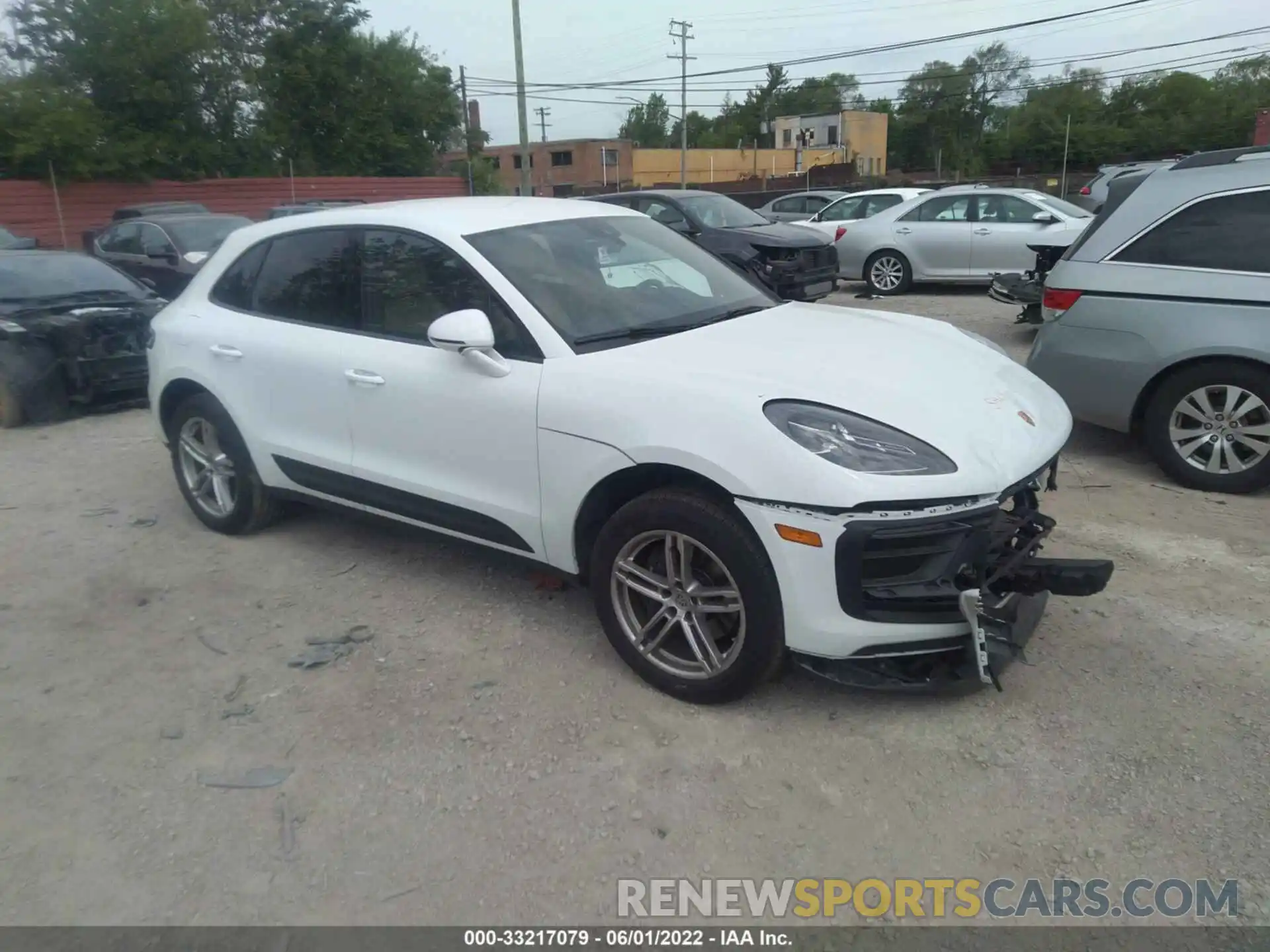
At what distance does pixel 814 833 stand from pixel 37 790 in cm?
247

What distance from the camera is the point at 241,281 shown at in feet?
16.3

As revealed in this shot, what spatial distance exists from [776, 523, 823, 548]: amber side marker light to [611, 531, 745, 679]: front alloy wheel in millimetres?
255

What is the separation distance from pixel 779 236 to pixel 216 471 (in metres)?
8.98

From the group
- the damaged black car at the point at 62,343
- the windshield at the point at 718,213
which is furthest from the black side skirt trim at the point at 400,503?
the windshield at the point at 718,213

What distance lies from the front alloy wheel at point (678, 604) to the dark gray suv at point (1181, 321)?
336cm

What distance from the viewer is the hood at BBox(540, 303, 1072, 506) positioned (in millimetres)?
3074

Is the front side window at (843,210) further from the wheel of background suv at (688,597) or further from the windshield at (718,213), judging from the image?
the wheel of background suv at (688,597)

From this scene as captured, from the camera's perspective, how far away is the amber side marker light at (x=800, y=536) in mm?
3039

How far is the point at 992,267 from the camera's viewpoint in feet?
44.0

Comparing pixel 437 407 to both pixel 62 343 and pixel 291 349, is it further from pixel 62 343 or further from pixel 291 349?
pixel 62 343

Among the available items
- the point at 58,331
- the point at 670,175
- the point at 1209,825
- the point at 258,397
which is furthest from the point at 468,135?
the point at 1209,825

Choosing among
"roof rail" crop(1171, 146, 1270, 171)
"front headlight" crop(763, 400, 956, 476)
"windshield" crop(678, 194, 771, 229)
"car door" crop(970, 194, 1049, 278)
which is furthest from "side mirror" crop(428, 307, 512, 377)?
"car door" crop(970, 194, 1049, 278)

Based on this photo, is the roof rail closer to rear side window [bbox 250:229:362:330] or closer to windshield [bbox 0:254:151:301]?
rear side window [bbox 250:229:362:330]

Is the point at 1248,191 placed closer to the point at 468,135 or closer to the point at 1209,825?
the point at 1209,825
